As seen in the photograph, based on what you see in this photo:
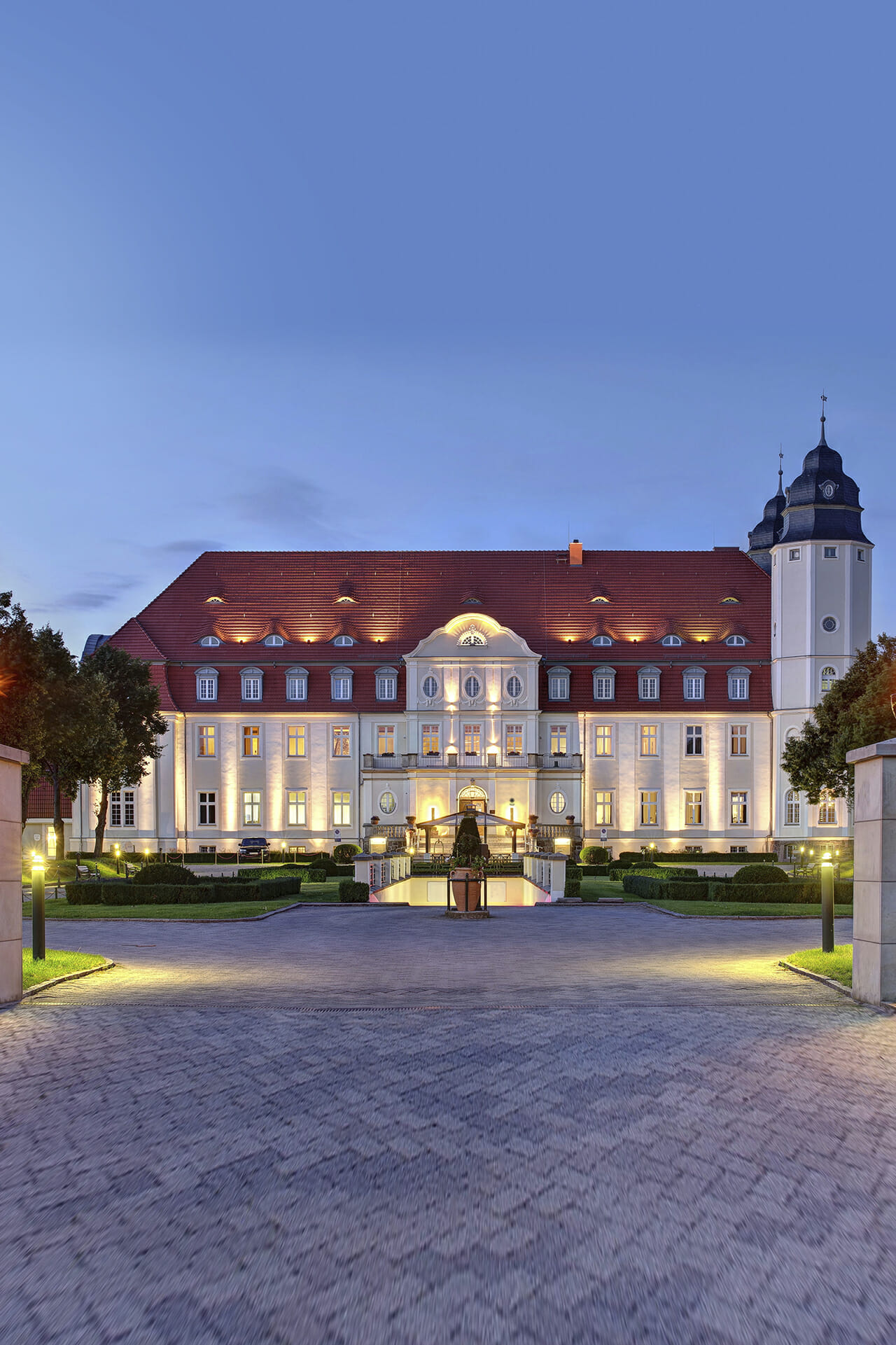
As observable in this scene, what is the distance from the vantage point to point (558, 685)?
60.3 metres

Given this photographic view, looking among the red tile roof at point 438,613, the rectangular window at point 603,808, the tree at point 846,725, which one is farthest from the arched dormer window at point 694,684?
the tree at point 846,725

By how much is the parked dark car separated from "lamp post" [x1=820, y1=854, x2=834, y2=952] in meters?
42.7

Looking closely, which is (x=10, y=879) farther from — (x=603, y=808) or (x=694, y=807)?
(x=694, y=807)

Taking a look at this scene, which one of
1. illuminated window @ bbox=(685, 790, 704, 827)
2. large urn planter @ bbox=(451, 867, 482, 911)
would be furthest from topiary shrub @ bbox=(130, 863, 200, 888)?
illuminated window @ bbox=(685, 790, 704, 827)

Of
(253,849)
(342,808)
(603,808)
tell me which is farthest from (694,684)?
(253,849)

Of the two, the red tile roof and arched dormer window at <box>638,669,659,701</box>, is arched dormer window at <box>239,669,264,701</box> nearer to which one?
the red tile roof

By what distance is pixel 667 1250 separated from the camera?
17.8ft

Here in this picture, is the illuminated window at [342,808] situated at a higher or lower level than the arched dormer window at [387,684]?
lower

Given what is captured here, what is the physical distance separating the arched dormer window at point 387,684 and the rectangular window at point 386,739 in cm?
162

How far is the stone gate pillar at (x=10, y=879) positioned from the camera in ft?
40.5

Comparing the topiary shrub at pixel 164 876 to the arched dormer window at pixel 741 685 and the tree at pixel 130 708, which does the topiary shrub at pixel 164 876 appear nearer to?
the tree at pixel 130 708

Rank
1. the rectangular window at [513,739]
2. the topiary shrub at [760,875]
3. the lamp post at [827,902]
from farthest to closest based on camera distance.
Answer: the rectangular window at [513,739] → the topiary shrub at [760,875] → the lamp post at [827,902]

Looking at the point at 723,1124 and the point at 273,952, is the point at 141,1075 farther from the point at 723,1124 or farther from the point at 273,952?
the point at 273,952

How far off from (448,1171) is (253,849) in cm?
5106
